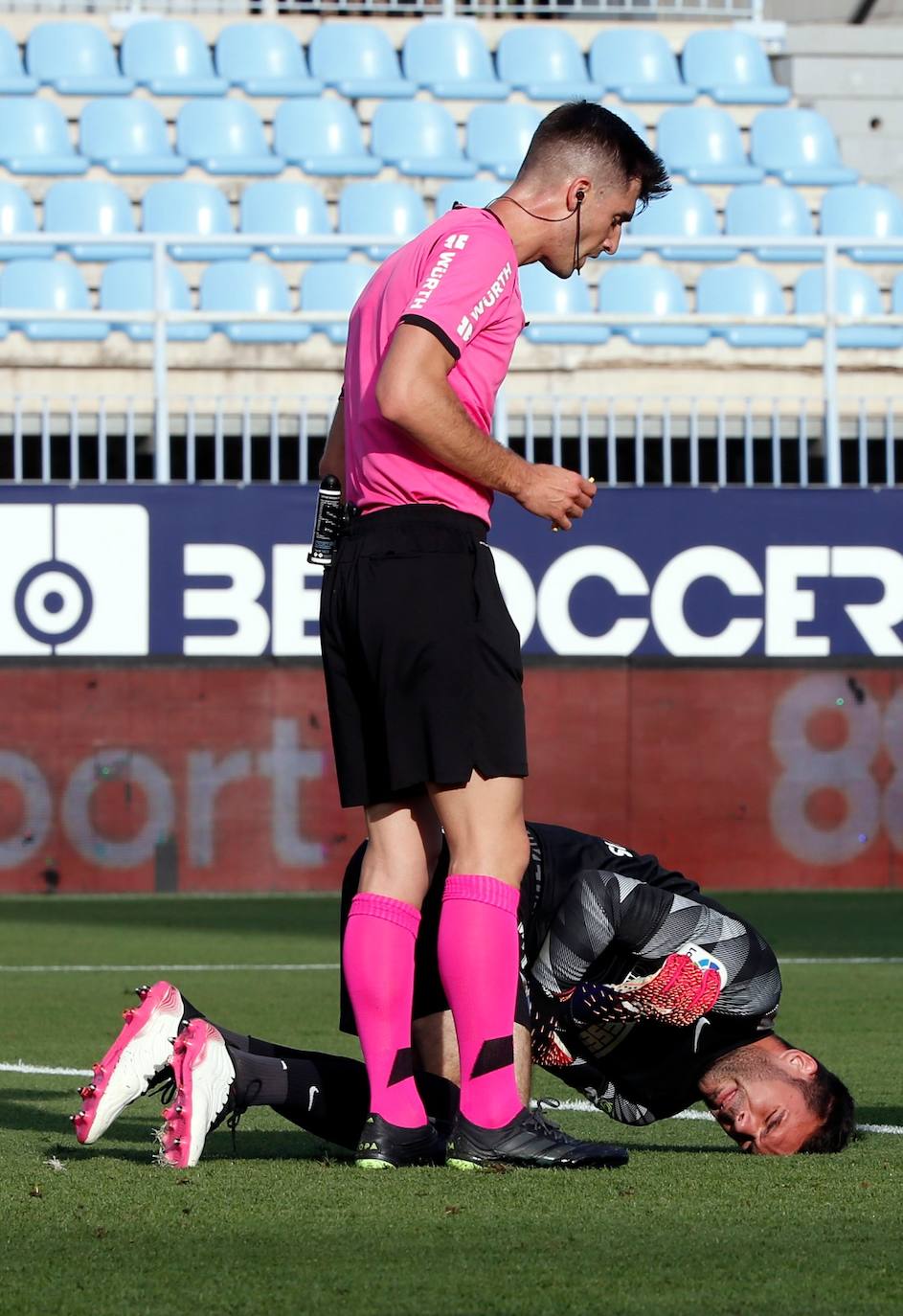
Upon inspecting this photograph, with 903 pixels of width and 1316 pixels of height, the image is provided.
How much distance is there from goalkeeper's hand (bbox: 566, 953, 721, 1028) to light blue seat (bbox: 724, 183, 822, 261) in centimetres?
1153

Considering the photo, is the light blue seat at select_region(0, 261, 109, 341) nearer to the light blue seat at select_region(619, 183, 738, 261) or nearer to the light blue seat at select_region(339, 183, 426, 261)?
the light blue seat at select_region(339, 183, 426, 261)

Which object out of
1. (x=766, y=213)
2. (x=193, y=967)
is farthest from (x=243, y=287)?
(x=193, y=967)

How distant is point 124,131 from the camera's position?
49.5ft

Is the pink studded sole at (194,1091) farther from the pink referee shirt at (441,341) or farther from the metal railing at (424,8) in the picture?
the metal railing at (424,8)

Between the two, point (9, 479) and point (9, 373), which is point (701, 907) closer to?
point (9, 479)

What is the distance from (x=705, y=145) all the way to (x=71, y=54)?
4671 millimetres

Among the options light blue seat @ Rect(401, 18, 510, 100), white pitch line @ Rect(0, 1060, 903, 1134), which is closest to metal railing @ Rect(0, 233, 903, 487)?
light blue seat @ Rect(401, 18, 510, 100)

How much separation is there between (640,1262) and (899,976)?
4.77 meters

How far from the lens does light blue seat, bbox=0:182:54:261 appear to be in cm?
1378

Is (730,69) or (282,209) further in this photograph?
(730,69)

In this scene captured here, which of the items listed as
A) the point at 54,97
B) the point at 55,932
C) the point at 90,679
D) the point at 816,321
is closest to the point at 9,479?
the point at 90,679

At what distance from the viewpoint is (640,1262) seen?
110 inches

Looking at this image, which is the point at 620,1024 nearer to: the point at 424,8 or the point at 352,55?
the point at 352,55

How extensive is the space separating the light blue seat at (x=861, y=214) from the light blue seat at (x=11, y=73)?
225 inches
